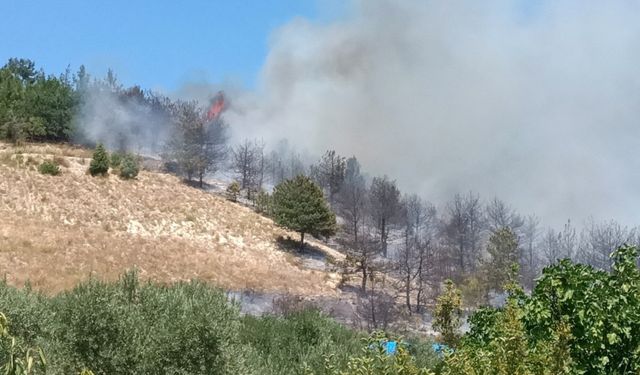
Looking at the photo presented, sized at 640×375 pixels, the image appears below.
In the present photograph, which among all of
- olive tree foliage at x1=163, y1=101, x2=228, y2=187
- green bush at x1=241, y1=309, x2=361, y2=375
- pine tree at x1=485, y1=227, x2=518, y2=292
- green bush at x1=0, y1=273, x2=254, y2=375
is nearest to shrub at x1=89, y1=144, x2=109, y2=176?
olive tree foliage at x1=163, y1=101, x2=228, y2=187

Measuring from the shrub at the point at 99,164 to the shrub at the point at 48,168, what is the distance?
247 centimetres

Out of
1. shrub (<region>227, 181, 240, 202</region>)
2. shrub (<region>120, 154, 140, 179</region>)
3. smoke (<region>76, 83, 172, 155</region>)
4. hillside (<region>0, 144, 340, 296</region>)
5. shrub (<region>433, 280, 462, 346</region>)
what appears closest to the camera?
shrub (<region>433, 280, 462, 346</region>)

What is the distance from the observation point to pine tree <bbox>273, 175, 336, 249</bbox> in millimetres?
46656

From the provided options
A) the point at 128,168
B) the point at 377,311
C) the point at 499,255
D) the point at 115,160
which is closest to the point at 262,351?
the point at 377,311

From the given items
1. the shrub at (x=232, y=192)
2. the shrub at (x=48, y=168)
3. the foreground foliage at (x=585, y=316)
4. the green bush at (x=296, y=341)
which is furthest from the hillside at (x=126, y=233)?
the foreground foliage at (x=585, y=316)

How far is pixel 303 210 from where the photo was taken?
46.7 m

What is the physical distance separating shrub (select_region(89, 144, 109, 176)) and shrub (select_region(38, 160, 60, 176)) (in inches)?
97.4

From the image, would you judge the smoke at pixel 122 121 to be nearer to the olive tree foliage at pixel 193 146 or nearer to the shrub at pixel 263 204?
the olive tree foliage at pixel 193 146

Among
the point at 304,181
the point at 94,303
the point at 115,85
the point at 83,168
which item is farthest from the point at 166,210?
the point at 94,303

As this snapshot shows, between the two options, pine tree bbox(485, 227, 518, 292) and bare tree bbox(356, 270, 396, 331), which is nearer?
bare tree bbox(356, 270, 396, 331)

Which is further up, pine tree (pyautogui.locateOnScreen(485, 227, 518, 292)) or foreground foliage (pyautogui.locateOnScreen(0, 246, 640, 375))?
pine tree (pyautogui.locateOnScreen(485, 227, 518, 292))

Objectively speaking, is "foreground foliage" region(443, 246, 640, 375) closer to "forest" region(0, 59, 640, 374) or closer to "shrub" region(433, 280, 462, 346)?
"forest" region(0, 59, 640, 374)

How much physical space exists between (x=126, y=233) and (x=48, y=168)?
802cm

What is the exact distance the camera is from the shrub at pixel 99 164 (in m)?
45.8
